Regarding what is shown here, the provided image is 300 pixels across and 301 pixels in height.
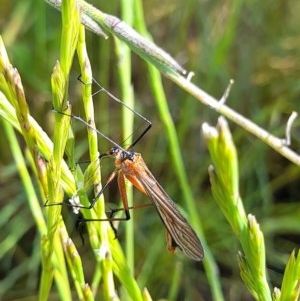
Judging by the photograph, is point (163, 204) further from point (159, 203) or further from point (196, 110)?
point (196, 110)

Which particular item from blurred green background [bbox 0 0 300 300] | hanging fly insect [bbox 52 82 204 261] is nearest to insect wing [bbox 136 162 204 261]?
hanging fly insect [bbox 52 82 204 261]

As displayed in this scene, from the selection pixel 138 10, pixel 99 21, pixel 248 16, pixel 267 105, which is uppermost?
pixel 248 16

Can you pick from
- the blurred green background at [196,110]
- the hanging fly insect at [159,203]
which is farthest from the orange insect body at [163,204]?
the blurred green background at [196,110]

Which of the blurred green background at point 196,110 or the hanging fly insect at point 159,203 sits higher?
the blurred green background at point 196,110

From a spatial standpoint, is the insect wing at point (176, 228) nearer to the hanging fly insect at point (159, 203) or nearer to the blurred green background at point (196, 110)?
the hanging fly insect at point (159, 203)

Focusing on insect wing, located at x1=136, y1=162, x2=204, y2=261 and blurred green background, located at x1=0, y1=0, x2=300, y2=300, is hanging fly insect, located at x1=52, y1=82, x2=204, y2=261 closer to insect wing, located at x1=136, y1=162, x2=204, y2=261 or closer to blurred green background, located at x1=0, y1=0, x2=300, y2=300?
→ insect wing, located at x1=136, y1=162, x2=204, y2=261

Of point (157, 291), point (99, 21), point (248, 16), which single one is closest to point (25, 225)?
point (157, 291)

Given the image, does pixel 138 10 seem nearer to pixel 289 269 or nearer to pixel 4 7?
pixel 289 269

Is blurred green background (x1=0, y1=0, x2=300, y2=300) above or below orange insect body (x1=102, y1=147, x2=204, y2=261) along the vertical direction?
above
